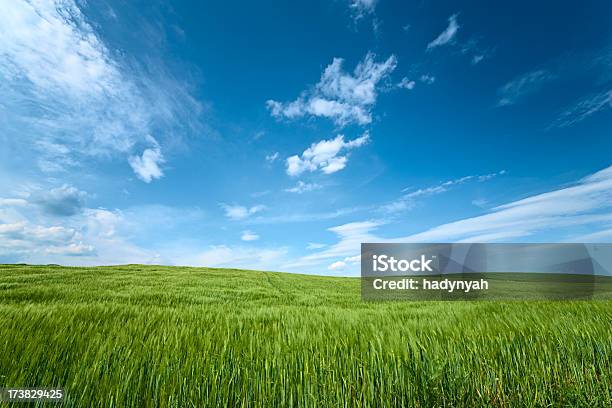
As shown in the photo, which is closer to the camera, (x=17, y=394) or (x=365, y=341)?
(x=17, y=394)

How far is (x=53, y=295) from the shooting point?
9836 mm

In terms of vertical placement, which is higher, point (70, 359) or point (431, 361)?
point (431, 361)

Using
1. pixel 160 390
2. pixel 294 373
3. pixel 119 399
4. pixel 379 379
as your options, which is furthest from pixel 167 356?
pixel 379 379

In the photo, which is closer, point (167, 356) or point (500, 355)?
point (167, 356)

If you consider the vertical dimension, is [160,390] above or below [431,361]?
below

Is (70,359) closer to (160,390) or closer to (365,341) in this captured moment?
(160,390)

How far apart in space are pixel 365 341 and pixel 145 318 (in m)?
3.81

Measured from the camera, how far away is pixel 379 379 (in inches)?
94.5

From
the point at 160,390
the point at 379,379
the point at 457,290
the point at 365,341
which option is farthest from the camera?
the point at 457,290

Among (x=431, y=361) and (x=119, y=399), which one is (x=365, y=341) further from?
(x=119, y=399)

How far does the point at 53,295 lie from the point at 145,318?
763 centimetres

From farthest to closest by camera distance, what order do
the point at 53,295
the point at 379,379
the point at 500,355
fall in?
the point at 53,295 < the point at 500,355 < the point at 379,379

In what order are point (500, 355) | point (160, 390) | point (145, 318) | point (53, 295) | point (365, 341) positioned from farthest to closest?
point (53, 295) → point (145, 318) → point (365, 341) → point (500, 355) → point (160, 390)

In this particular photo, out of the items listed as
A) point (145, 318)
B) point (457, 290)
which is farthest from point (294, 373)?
point (457, 290)
